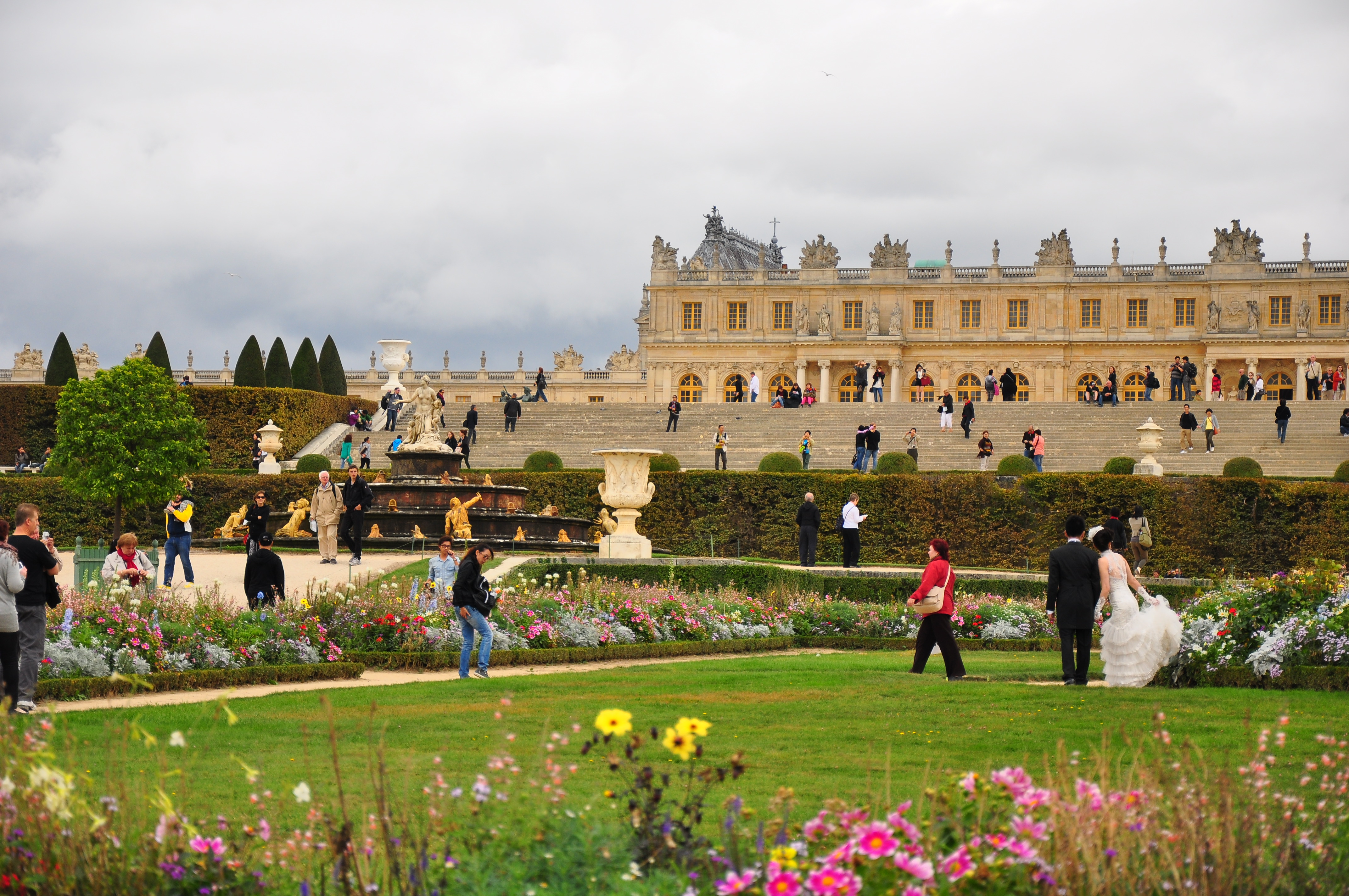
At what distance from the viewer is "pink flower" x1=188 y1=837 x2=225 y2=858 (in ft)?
13.6

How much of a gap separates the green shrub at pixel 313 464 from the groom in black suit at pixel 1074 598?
22.9 m

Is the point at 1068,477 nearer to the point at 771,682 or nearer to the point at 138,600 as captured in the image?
the point at 771,682

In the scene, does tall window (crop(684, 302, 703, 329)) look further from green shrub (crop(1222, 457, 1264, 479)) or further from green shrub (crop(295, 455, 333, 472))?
green shrub (crop(1222, 457, 1264, 479))

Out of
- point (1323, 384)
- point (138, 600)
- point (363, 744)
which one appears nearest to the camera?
point (363, 744)

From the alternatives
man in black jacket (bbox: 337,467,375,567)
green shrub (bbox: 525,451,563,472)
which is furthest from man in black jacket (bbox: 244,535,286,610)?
green shrub (bbox: 525,451,563,472)

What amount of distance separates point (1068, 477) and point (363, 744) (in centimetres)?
1918

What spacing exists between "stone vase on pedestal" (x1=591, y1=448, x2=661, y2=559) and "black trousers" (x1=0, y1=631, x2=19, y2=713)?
12.9 meters

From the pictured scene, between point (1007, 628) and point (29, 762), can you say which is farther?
point (1007, 628)

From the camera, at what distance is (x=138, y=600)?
11938mm

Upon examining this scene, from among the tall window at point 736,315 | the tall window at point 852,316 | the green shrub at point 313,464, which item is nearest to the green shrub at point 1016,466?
the green shrub at point 313,464

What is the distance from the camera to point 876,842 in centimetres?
370

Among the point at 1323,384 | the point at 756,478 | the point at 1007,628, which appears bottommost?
the point at 1007,628

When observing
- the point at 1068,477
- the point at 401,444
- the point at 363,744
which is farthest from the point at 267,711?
the point at 1068,477

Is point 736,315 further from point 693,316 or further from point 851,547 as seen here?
point 851,547
